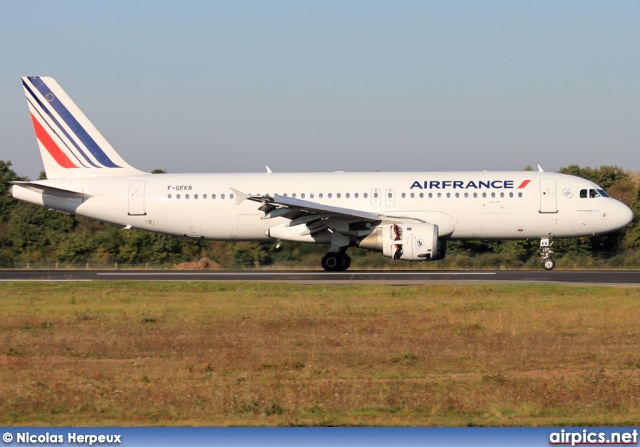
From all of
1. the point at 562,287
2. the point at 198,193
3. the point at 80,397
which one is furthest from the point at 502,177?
the point at 80,397

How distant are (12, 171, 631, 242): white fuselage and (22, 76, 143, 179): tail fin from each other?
0.82 m

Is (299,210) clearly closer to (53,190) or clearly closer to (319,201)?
(319,201)

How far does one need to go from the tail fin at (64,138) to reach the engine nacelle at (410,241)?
11.6 m

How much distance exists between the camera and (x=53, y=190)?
34.9 metres

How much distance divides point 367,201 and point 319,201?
1.87 meters

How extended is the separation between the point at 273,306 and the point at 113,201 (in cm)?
1603

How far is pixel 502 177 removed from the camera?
Result: 1307 inches

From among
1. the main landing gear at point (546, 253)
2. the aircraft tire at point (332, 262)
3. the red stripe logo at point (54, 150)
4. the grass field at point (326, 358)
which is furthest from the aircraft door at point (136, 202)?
the main landing gear at point (546, 253)

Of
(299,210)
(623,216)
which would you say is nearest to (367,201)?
(299,210)

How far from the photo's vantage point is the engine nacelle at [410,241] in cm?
3086

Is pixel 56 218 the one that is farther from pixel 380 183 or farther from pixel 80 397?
pixel 80 397

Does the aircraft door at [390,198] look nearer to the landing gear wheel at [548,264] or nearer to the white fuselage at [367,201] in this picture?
the white fuselage at [367,201]

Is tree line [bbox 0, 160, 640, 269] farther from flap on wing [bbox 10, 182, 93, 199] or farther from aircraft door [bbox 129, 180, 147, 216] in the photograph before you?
flap on wing [bbox 10, 182, 93, 199]

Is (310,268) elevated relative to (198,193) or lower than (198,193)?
lower
